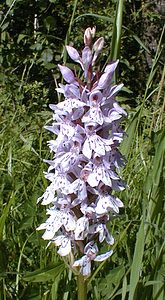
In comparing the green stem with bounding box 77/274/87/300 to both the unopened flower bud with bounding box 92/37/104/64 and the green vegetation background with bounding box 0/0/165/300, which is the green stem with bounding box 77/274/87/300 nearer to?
the green vegetation background with bounding box 0/0/165/300

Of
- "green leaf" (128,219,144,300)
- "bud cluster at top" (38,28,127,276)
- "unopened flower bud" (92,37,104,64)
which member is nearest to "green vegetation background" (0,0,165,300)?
"green leaf" (128,219,144,300)

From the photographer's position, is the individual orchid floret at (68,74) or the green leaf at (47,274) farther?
the green leaf at (47,274)

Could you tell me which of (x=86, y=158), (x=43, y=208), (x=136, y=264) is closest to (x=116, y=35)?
(x=86, y=158)

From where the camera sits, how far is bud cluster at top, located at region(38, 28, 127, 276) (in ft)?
4.98

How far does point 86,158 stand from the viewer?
1.54 metres

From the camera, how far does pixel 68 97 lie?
154 cm

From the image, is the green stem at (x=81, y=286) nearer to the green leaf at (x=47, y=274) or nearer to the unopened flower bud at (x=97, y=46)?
the green leaf at (x=47, y=274)

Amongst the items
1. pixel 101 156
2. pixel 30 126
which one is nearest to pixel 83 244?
pixel 101 156

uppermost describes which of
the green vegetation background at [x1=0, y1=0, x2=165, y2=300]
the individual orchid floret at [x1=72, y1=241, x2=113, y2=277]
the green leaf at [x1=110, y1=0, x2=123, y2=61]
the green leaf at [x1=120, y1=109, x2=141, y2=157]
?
the green leaf at [x1=110, y1=0, x2=123, y2=61]

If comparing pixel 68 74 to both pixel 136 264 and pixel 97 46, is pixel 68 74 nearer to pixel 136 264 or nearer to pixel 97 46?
pixel 97 46

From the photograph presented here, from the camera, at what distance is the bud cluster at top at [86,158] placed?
59.7 inches

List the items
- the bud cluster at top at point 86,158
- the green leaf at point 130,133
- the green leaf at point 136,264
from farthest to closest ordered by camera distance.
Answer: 1. the green leaf at point 130,133
2. the green leaf at point 136,264
3. the bud cluster at top at point 86,158


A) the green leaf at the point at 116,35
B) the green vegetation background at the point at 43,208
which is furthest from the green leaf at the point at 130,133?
the green leaf at the point at 116,35

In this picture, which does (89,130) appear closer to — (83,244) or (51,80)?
Answer: (83,244)
